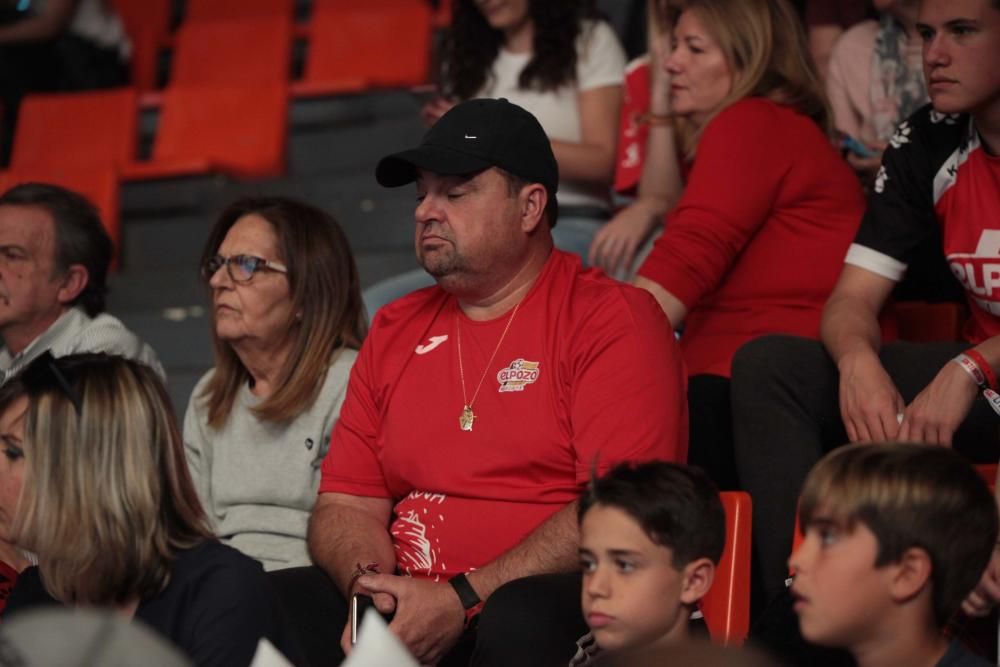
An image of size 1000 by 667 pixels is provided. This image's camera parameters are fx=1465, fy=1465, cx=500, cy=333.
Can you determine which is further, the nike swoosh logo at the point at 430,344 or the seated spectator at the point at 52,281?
the seated spectator at the point at 52,281

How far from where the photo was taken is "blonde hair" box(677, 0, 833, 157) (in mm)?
3115

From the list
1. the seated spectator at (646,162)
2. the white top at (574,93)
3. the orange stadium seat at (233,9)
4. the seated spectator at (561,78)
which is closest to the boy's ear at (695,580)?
the seated spectator at (646,162)

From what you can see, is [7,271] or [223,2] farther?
[223,2]

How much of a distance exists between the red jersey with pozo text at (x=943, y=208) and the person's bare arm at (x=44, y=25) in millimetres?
4009

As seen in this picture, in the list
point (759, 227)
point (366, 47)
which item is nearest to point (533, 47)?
point (759, 227)

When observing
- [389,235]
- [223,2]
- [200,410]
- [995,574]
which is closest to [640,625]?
[995,574]

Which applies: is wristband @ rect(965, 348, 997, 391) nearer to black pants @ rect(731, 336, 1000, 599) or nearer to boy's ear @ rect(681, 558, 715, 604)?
black pants @ rect(731, 336, 1000, 599)

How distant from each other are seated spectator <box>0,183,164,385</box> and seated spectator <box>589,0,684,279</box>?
3.62 ft

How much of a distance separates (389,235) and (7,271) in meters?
1.64

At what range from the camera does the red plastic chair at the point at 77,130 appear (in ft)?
18.9

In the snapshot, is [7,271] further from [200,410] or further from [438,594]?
[438,594]

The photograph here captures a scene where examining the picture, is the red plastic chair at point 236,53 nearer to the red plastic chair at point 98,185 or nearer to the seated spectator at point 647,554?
the red plastic chair at point 98,185

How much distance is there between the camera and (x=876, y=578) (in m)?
1.80

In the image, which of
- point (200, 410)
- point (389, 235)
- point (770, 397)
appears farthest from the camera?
point (389, 235)
